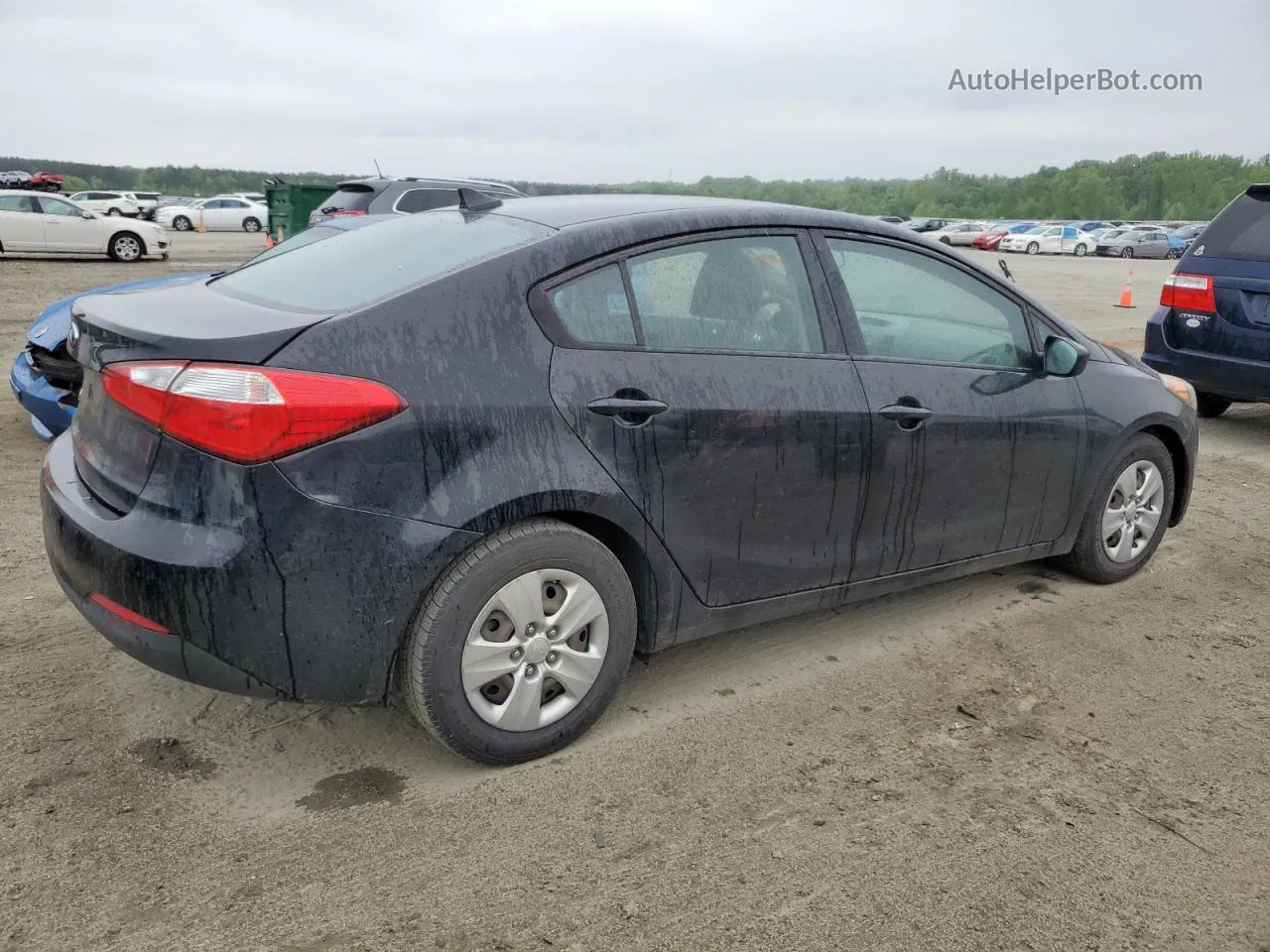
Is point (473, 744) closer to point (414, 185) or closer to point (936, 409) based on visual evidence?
point (936, 409)

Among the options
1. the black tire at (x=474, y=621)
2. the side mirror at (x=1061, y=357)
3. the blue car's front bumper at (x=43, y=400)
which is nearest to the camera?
the black tire at (x=474, y=621)

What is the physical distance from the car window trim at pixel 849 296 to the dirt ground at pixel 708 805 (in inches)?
41.3

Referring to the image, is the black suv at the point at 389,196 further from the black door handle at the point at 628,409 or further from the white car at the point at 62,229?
the black door handle at the point at 628,409

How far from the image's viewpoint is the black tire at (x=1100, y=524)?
427cm

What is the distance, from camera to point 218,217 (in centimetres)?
4228

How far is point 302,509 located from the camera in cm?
247

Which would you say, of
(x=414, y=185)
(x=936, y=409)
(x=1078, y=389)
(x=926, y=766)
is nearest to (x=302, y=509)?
(x=926, y=766)

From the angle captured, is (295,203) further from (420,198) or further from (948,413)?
(948,413)

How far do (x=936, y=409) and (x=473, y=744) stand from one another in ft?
6.29

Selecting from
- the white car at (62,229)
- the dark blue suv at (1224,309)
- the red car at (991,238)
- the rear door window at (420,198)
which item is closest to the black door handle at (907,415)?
the dark blue suv at (1224,309)

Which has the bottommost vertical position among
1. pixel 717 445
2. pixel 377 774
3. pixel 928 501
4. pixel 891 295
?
pixel 377 774

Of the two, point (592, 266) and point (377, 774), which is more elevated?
point (592, 266)

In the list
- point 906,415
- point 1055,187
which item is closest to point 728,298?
point 906,415

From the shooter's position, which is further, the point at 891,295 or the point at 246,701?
the point at 891,295
